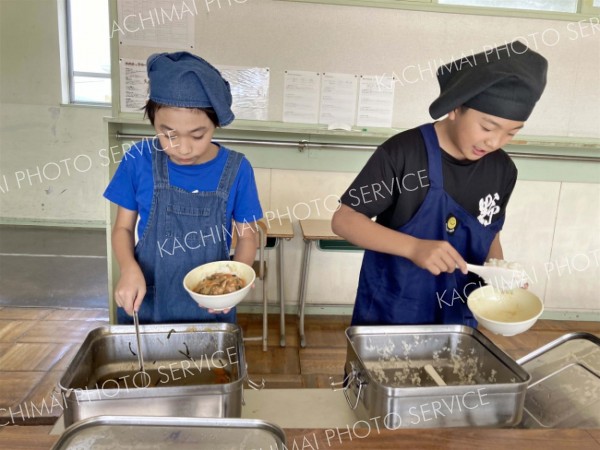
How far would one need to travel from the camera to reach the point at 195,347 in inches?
38.2

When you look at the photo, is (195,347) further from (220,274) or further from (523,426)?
(523,426)

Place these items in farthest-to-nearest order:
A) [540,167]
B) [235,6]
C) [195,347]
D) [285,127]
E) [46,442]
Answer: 1. [540,167]
2. [285,127]
3. [235,6]
4. [195,347]
5. [46,442]

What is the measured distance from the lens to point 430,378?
0.95m

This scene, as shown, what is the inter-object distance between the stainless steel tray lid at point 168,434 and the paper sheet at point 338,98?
2358 mm

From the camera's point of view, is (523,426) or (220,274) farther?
(220,274)

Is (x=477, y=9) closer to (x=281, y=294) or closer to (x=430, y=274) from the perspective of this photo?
(x=281, y=294)

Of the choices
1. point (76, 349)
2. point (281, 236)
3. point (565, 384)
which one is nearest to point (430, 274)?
point (565, 384)

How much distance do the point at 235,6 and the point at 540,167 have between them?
213cm

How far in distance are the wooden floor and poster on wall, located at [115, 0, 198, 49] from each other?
1.66m

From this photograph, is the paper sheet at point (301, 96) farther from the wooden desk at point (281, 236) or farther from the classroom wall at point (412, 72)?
the wooden desk at point (281, 236)

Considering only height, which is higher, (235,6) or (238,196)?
(235,6)

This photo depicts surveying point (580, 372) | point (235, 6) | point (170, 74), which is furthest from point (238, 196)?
point (235, 6)

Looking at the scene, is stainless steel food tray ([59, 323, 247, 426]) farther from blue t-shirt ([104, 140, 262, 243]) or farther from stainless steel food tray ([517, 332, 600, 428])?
stainless steel food tray ([517, 332, 600, 428])

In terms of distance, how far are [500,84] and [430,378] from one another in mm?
606
